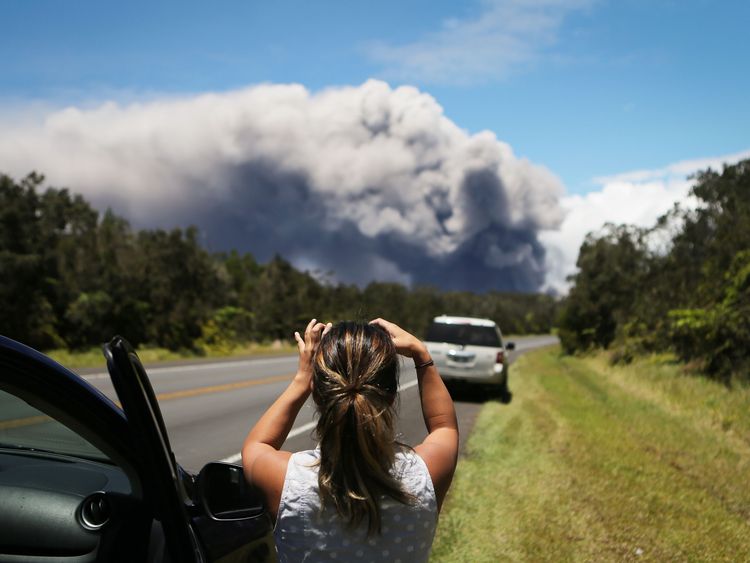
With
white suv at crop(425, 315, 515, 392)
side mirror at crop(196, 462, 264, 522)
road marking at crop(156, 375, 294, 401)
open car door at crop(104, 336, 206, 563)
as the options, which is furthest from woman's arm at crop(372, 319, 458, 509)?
white suv at crop(425, 315, 515, 392)

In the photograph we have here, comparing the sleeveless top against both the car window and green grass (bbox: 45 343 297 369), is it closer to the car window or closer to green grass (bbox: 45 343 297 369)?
the car window

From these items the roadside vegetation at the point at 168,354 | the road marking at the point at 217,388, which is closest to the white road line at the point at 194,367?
the roadside vegetation at the point at 168,354

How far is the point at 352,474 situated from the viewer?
1955mm

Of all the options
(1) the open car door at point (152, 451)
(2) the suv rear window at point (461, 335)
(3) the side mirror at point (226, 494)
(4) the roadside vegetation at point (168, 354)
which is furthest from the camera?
(4) the roadside vegetation at point (168, 354)

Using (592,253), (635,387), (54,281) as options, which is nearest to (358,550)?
(635,387)

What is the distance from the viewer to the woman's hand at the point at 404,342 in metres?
2.21

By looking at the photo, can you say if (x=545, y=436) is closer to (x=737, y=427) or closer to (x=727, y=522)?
(x=737, y=427)

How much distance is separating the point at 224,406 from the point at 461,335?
5510 millimetres

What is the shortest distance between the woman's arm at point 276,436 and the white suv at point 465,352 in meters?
13.7

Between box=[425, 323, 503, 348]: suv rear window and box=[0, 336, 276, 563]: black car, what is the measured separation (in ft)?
45.5

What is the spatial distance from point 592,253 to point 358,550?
41.3 metres

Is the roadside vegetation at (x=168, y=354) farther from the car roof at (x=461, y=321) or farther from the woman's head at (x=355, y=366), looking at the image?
the woman's head at (x=355, y=366)

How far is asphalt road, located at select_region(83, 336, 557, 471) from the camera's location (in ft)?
31.5

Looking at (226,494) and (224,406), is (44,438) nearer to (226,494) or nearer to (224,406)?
(226,494)
